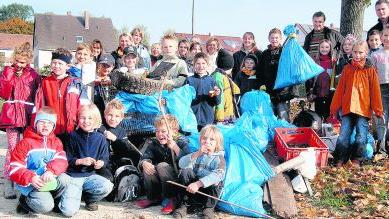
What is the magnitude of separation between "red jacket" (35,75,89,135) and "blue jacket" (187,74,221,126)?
1.65m

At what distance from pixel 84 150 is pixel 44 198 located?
65 centimetres

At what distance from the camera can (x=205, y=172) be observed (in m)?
5.01

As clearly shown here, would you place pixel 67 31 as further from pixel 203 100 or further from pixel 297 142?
pixel 297 142

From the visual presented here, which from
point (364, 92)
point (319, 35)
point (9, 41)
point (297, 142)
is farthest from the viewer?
point (9, 41)

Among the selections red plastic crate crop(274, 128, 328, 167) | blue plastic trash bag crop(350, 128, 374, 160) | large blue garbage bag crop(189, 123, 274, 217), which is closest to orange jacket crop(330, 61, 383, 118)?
blue plastic trash bag crop(350, 128, 374, 160)

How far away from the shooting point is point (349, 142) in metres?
6.79

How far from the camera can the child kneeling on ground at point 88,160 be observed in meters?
5.07

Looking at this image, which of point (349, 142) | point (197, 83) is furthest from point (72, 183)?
point (349, 142)

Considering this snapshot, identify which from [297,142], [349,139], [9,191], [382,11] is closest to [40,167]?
[9,191]

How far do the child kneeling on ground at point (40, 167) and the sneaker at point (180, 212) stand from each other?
1150 millimetres

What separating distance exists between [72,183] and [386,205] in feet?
11.1

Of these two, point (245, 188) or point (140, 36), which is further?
point (140, 36)

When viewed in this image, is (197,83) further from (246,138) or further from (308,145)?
(308,145)

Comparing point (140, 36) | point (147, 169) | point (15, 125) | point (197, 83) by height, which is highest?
point (140, 36)
